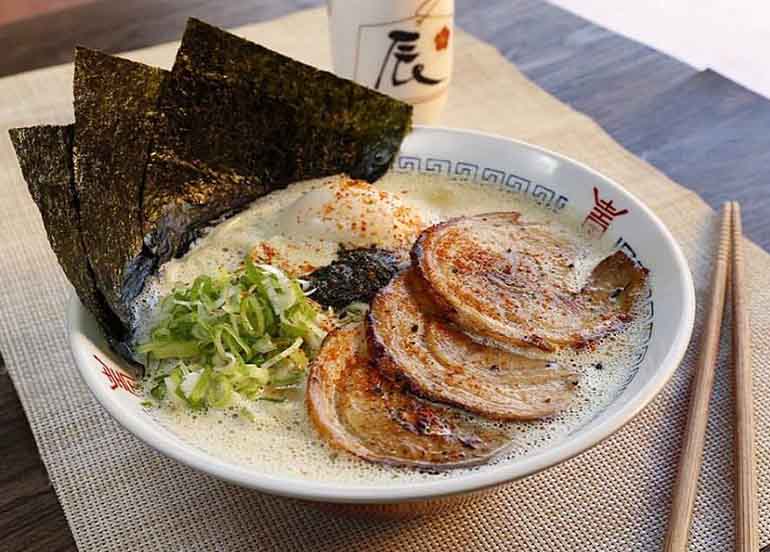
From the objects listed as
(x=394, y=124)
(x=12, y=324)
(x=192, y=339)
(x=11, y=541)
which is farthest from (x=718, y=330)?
(x=12, y=324)

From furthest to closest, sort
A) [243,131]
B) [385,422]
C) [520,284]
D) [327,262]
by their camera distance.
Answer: [243,131]
[327,262]
[520,284]
[385,422]

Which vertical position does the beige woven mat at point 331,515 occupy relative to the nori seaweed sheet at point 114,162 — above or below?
below

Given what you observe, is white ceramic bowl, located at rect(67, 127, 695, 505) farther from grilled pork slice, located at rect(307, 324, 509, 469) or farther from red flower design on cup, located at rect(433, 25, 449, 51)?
red flower design on cup, located at rect(433, 25, 449, 51)

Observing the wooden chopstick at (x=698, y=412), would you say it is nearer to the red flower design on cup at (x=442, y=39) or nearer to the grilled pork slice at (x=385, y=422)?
the grilled pork slice at (x=385, y=422)

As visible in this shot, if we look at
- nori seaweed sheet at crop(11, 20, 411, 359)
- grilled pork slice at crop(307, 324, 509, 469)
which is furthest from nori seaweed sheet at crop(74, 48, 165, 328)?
grilled pork slice at crop(307, 324, 509, 469)

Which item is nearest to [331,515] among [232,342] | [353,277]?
[232,342]

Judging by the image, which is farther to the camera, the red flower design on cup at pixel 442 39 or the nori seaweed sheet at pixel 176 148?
the red flower design on cup at pixel 442 39

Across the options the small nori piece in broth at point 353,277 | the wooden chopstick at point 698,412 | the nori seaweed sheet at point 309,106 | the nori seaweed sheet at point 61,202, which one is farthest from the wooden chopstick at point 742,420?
the nori seaweed sheet at point 61,202

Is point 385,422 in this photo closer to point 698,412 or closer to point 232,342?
point 232,342
